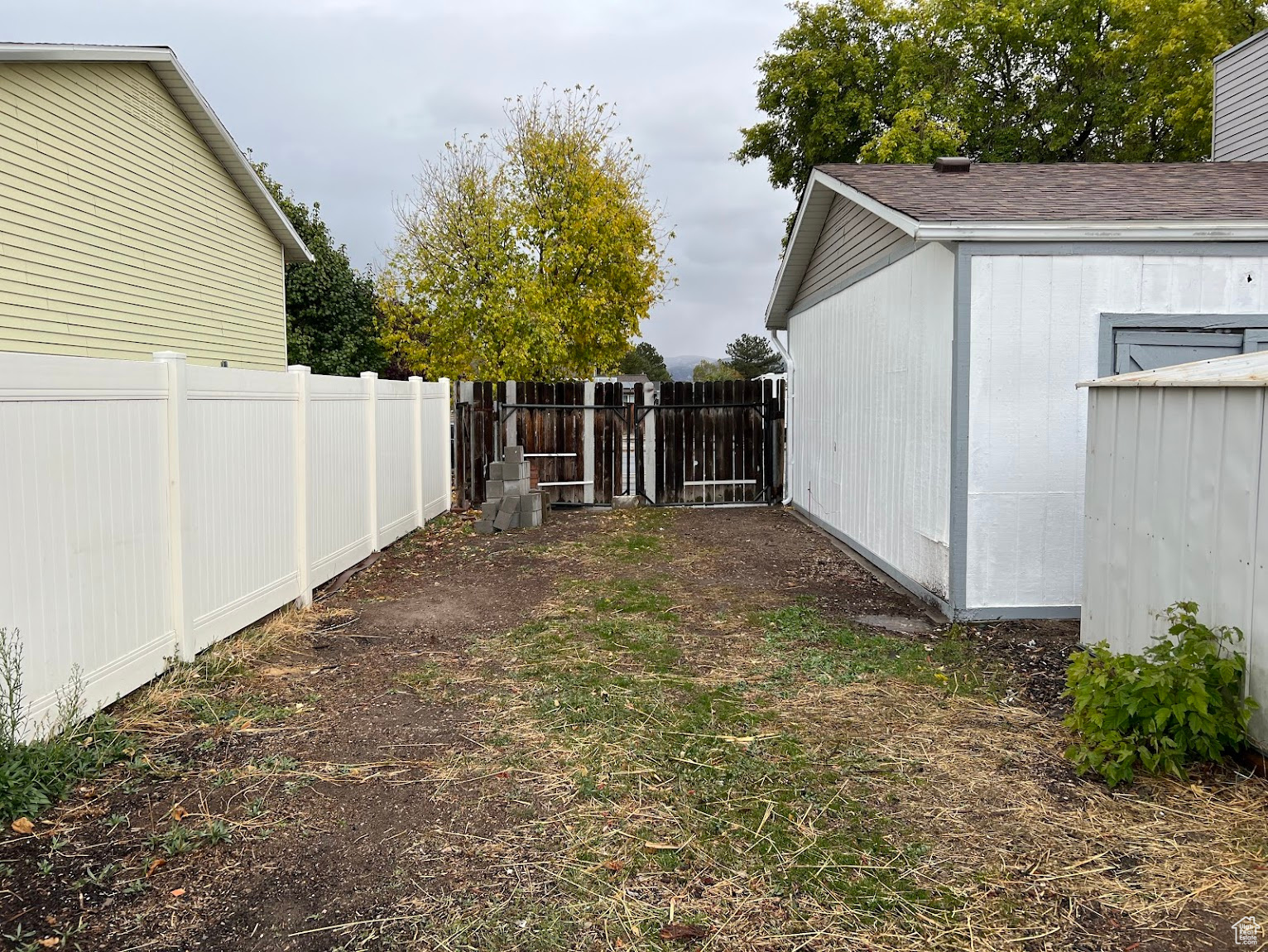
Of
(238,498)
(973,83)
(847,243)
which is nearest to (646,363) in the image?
(973,83)

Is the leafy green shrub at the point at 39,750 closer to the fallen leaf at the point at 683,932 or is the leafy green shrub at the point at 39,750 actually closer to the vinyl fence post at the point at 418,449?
the fallen leaf at the point at 683,932

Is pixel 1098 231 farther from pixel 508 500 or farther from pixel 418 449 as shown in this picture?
pixel 418 449

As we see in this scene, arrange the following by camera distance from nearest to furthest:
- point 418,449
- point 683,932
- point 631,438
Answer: point 683,932 → point 418,449 → point 631,438

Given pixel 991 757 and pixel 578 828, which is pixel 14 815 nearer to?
pixel 578 828

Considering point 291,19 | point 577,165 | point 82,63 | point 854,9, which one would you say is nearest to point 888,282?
point 82,63

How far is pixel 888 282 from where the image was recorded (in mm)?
7801

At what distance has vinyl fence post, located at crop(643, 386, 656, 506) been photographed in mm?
13156

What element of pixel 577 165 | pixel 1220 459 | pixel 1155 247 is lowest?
pixel 1220 459

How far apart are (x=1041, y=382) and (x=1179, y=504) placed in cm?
226

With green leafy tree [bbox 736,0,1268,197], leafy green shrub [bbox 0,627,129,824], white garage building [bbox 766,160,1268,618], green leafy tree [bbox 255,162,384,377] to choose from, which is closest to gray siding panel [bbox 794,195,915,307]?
white garage building [bbox 766,160,1268,618]

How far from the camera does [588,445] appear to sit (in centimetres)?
1316

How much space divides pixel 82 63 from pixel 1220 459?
37.6 ft

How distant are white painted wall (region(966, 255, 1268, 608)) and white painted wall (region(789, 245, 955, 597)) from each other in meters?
0.25

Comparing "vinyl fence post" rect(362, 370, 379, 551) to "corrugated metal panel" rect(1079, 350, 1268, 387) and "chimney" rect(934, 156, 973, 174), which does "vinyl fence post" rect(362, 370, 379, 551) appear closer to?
"chimney" rect(934, 156, 973, 174)
